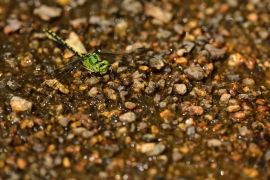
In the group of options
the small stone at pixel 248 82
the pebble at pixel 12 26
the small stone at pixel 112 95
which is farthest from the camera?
the pebble at pixel 12 26

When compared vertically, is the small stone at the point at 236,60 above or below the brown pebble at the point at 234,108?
above

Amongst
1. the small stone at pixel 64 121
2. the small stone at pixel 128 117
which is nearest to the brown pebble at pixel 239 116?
the small stone at pixel 128 117

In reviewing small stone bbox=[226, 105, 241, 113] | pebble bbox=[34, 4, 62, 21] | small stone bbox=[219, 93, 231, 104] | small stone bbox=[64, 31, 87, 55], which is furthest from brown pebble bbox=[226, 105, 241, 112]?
pebble bbox=[34, 4, 62, 21]

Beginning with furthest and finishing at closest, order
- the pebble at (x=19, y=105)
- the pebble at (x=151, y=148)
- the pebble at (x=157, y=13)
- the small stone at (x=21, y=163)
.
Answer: the pebble at (x=157, y=13)
the pebble at (x=19, y=105)
the pebble at (x=151, y=148)
the small stone at (x=21, y=163)

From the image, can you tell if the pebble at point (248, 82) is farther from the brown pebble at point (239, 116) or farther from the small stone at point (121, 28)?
the small stone at point (121, 28)

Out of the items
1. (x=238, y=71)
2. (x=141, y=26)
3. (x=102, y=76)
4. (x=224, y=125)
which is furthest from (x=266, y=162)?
(x=141, y=26)

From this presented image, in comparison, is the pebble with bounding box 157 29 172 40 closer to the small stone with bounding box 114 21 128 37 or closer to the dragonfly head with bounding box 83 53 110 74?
the small stone with bounding box 114 21 128 37

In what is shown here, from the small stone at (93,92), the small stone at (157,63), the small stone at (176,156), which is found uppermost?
the small stone at (157,63)
